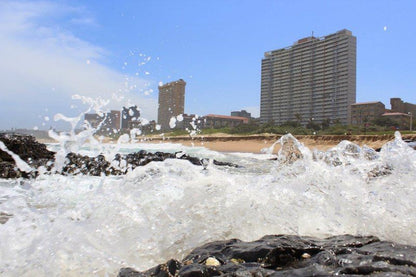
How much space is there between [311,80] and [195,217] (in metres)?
72.4

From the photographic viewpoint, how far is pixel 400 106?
89188 millimetres

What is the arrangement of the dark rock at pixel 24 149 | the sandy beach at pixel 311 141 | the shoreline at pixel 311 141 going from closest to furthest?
the dark rock at pixel 24 149 < the shoreline at pixel 311 141 < the sandy beach at pixel 311 141

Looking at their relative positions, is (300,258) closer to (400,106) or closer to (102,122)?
(102,122)

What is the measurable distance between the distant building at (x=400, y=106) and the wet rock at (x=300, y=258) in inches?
3924

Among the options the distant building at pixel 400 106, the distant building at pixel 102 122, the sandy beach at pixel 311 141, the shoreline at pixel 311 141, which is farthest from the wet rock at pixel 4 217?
the distant building at pixel 400 106

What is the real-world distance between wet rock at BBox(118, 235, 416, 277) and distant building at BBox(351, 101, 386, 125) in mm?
71066

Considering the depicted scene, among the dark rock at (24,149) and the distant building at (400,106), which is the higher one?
the distant building at (400,106)

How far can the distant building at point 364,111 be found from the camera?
68562mm

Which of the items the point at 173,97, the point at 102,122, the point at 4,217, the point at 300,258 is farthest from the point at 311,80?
the point at 300,258

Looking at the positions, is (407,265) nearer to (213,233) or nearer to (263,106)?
(213,233)

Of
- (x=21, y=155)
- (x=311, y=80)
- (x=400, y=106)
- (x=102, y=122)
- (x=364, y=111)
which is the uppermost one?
(x=311, y=80)

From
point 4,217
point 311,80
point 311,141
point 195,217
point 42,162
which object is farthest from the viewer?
point 311,80

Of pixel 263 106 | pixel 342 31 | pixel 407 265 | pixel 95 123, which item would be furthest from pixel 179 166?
pixel 263 106

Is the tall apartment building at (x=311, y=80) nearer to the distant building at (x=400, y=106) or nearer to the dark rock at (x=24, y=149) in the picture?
the distant building at (x=400, y=106)
